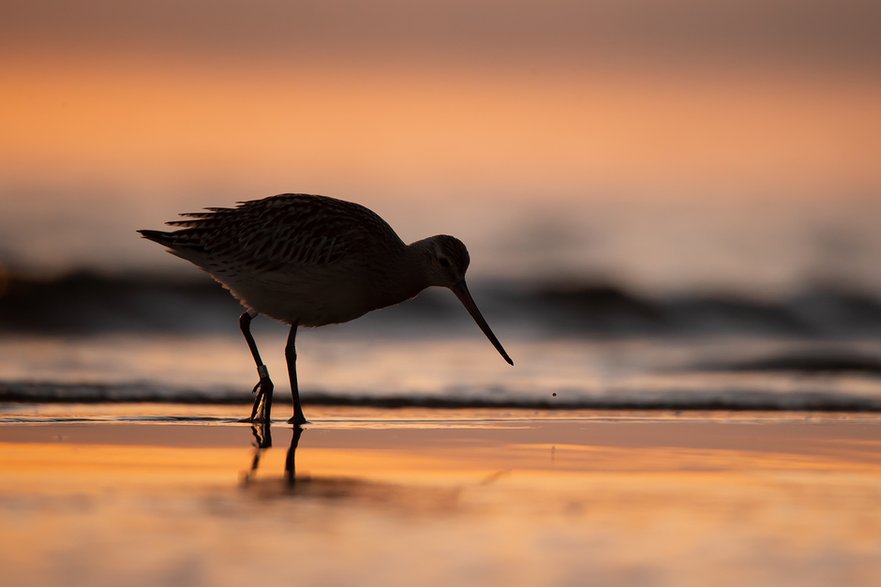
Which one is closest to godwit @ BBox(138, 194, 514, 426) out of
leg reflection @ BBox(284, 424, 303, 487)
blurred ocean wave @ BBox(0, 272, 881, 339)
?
leg reflection @ BBox(284, 424, 303, 487)

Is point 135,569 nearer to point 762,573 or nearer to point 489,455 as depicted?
point 762,573

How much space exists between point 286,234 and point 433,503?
4159 millimetres

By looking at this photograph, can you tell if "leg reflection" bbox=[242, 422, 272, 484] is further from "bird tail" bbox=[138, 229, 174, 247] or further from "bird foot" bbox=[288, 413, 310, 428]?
"bird tail" bbox=[138, 229, 174, 247]

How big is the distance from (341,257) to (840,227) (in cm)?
1180

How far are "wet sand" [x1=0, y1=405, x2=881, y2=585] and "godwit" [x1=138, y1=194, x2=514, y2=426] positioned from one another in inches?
36.5

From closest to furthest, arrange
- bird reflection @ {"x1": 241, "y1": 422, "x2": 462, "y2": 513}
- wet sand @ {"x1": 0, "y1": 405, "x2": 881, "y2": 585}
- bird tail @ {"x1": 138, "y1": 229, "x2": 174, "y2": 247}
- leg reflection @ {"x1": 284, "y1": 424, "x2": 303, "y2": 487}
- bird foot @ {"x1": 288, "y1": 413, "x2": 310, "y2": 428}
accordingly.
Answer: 1. wet sand @ {"x1": 0, "y1": 405, "x2": 881, "y2": 585}
2. bird reflection @ {"x1": 241, "y1": 422, "x2": 462, "y2": 513}
3. leg reflection @ {"x1": 284, "y1": 424, "x2": 303, "y2": 487}
4. bird foot @ {"x1": 288, "y1": 413, "x2": 310, "y2": 428}
5. bird tail @ {"x1": 138, "y1": 229, "x2": 174, "y2": 247}

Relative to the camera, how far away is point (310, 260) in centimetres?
1082

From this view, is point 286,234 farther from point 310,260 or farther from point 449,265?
point 449,265

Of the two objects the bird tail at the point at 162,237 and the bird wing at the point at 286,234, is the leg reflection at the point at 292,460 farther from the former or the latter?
the bird tail at the point at 162,237

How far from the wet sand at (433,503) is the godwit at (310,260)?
3.04ft

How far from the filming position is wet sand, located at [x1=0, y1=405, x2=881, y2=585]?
5883mm

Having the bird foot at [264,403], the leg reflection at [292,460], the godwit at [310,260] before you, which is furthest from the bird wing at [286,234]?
the leg reflection at [292,460]

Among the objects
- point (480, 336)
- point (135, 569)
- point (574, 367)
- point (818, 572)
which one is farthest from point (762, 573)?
point (480, 336)

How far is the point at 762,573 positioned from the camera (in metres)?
5.91
